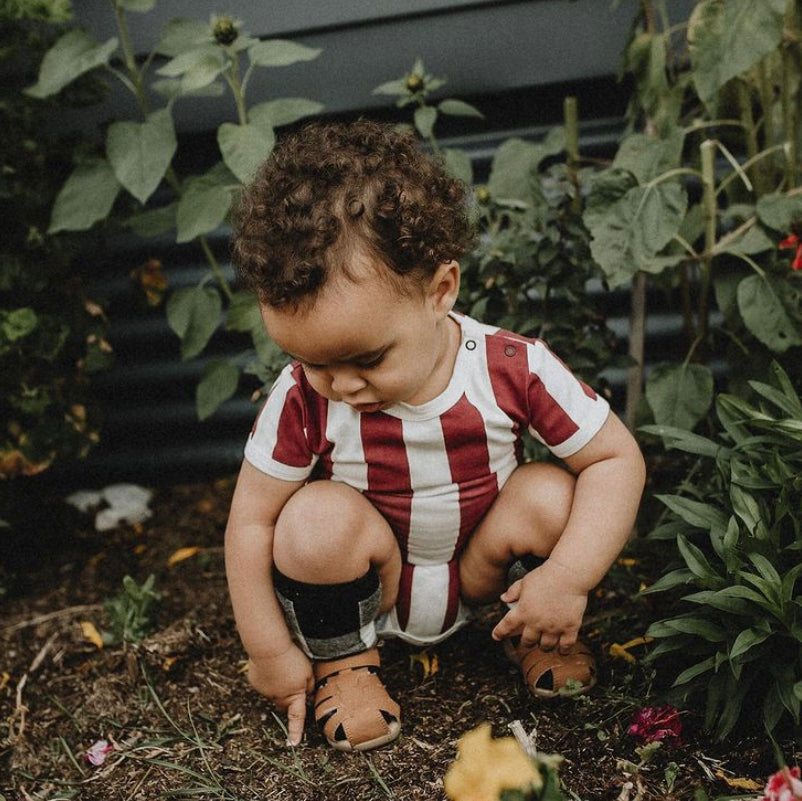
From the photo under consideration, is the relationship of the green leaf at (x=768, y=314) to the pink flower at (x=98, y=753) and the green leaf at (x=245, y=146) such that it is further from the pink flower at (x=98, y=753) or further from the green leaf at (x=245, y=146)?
the pink flower at (x=98, y=753)

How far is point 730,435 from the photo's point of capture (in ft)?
6.22

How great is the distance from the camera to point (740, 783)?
150 centimetres

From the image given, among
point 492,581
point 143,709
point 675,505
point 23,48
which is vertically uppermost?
point 23,48

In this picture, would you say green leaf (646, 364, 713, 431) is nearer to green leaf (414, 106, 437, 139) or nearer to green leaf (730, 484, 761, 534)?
green leaf (730, 484, 761, 534)

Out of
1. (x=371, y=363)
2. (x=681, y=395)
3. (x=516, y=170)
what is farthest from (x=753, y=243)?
(x=371, y=363)

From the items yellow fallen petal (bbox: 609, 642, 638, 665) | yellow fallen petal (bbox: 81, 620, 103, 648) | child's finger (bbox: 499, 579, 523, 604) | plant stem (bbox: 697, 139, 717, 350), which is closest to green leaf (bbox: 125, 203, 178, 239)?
yellow fallen petal (bbox: 81, 620, 103, 648)

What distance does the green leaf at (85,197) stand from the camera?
7.96 ft

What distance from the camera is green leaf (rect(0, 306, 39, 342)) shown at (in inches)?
94.1

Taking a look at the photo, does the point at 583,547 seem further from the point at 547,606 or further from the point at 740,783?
the point at 740,783

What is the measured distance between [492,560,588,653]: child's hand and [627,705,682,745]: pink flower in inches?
7.0

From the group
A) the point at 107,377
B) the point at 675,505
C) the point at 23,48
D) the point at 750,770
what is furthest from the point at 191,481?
the point at 750,770

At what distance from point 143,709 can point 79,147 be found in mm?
1471

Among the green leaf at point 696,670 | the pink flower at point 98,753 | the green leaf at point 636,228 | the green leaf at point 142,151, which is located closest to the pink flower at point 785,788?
the green leaf at point 696,670

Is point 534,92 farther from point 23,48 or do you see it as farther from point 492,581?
point 492,581
